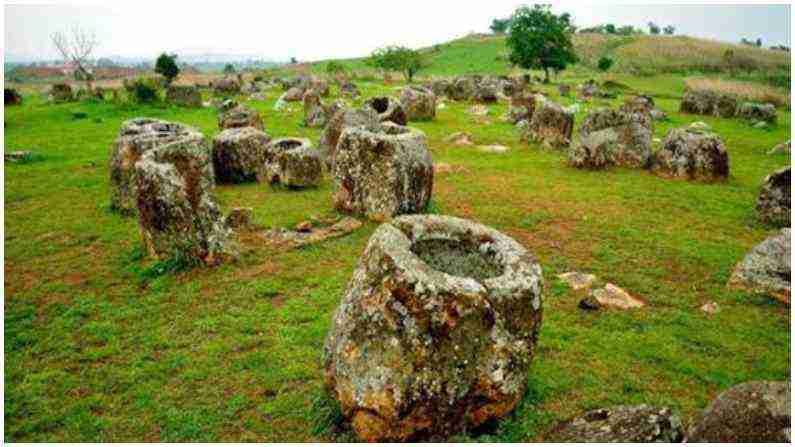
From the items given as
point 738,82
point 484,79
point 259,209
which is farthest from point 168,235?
point 738,82

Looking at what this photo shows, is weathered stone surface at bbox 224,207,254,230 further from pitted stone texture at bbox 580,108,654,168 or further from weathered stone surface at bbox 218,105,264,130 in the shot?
pitted stone texture at bbox 580,108,654,168

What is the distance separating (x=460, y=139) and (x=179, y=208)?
15885 mm

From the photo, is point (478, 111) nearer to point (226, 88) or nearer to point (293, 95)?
point (293, 95)

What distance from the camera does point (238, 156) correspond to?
18.7 meters

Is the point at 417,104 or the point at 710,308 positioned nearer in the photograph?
the point at 710,308

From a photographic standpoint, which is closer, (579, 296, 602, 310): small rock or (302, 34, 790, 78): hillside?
(579, 296, 602, 310): small rock

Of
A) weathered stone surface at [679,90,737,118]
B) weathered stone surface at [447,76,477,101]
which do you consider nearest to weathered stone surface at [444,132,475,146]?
weathered stone surface at [447,76,477,101]

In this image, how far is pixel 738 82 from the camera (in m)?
57.6

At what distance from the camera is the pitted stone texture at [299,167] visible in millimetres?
17625

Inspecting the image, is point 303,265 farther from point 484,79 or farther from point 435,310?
point 484,79

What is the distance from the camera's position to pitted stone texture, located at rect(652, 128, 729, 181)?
63.6 feet

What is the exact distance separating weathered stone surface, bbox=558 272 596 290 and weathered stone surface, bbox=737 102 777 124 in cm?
2755

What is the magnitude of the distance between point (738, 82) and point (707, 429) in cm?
6112

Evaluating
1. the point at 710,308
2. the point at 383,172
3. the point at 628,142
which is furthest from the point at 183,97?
the point at 710,308
